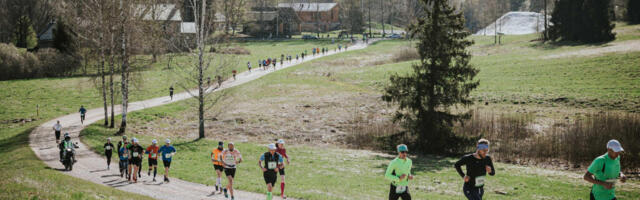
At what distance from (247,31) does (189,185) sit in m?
110

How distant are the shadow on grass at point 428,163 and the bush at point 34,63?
5158cm

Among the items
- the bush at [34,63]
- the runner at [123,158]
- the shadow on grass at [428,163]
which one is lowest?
the shadow on grass at [428,163]

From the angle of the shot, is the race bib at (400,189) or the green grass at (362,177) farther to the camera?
the green grass at (362,177)

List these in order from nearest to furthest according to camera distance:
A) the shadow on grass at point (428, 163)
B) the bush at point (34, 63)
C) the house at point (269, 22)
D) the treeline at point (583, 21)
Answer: the shadow on grass at point (428, 163), the bush at point (34, 63), the treeline at point (583, 21), the house at point (269, 22)

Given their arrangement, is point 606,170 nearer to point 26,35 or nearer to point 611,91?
point 611,91

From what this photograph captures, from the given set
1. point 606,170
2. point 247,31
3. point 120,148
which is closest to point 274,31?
point 247,31

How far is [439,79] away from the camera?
28.8 metres

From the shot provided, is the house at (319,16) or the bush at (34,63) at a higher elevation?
the house at (319,16)

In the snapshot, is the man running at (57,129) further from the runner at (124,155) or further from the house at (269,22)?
the house at (269,22)

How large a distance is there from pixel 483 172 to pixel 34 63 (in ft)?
211

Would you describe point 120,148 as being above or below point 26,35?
below

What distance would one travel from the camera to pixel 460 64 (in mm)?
30672

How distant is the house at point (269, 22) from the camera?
408 feet

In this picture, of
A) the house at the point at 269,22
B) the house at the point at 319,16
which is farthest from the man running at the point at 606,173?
the house at the point at 319,16
